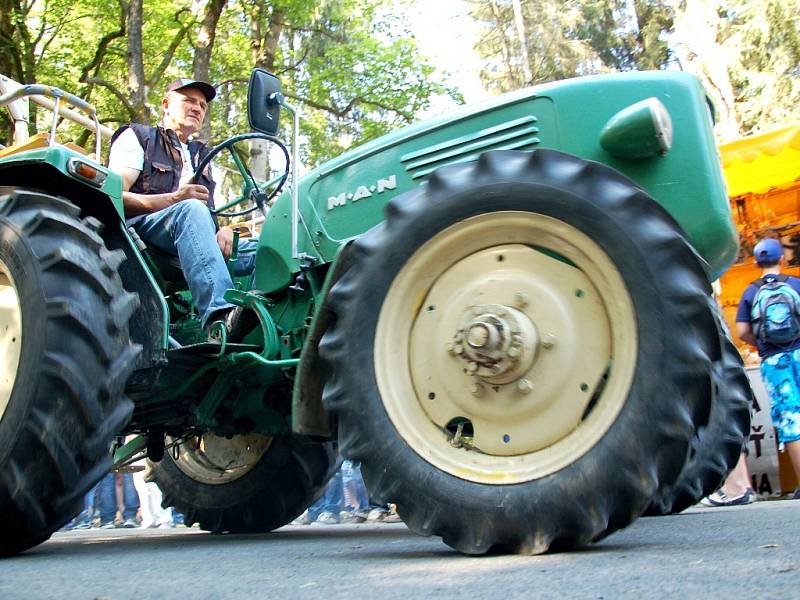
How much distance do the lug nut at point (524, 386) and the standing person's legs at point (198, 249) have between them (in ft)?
5.17

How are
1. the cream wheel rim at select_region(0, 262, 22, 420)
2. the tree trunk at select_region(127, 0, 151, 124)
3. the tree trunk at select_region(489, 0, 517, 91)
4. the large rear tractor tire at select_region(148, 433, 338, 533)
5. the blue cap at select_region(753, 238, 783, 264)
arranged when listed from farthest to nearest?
the tree trunk at select_region(489, 0, 517, 91) < the tree trunk at select_region(127, 0, 151, 124) < the blue cap at select_region(753, 238, 783, 264) < the large rear tractor tire at select_region(148, 433, 338, 533) < the cream wheel rim at select_region(0, 262, 22, 420)

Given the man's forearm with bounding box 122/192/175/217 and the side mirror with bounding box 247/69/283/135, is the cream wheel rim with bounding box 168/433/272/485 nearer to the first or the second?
the man's forearm with bounding box 122/192/175/217

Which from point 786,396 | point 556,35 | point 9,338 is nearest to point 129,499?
point 9,338

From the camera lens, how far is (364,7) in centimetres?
2023

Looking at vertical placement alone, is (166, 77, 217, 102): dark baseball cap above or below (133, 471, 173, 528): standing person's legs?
above

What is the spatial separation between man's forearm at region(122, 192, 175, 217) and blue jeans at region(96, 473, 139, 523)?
5754 millimetres

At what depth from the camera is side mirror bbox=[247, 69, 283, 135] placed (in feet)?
12.2

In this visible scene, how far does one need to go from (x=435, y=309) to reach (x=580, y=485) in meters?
0.78

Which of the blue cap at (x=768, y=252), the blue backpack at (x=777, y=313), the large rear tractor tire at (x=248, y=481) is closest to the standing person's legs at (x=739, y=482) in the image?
the blue backpack at (x=777, y=313)

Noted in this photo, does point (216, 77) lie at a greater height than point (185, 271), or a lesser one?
greater

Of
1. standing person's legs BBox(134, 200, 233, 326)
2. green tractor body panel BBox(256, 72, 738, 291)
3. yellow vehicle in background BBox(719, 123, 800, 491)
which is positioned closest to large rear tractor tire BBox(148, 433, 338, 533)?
standing person's legs BBox(134, 200, 233, 326)

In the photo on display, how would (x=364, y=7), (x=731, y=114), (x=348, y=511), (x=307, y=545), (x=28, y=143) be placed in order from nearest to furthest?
(x=307, y=545) → (x=28, y=143) → (x=348, y=511) → (x=731, y=114) → (x=364, y=7)

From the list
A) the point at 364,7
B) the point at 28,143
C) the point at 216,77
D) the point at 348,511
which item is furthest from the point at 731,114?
the point at 28,143

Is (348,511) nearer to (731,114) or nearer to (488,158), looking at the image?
(488,158)
